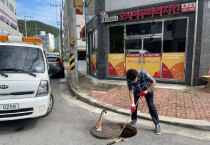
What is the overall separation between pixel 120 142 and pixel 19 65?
2.93 meters

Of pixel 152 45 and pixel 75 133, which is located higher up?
pixel 152 45

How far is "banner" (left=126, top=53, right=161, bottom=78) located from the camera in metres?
7.95

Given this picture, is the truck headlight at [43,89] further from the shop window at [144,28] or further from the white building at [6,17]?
the white building at [6,17]

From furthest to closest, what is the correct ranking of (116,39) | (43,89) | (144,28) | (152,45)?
(116,39), (144,28), (152,45), (43,89)

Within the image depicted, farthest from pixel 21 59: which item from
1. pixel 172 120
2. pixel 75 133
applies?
pixel 172 120

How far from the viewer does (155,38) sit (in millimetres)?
7875

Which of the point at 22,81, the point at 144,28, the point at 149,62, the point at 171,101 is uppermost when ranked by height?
the point at 144,28

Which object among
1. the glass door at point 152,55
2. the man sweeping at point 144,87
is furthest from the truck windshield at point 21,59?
the glass door at point 152,55

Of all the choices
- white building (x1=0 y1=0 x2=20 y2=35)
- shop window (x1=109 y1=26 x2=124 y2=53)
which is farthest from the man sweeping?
white building (x1=0 y1=0 x2=20 y2=35)

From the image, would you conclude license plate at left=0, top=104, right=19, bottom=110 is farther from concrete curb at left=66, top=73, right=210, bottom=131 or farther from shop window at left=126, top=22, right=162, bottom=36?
shop window at left=126, top=22, right=162, bottom=36

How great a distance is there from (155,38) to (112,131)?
567 centimetres

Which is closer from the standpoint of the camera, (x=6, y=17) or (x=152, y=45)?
(x=152, y=45)

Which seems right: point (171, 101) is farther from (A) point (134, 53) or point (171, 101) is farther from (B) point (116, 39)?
(B) point (116, 39)

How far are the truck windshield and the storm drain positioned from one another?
2.09m
